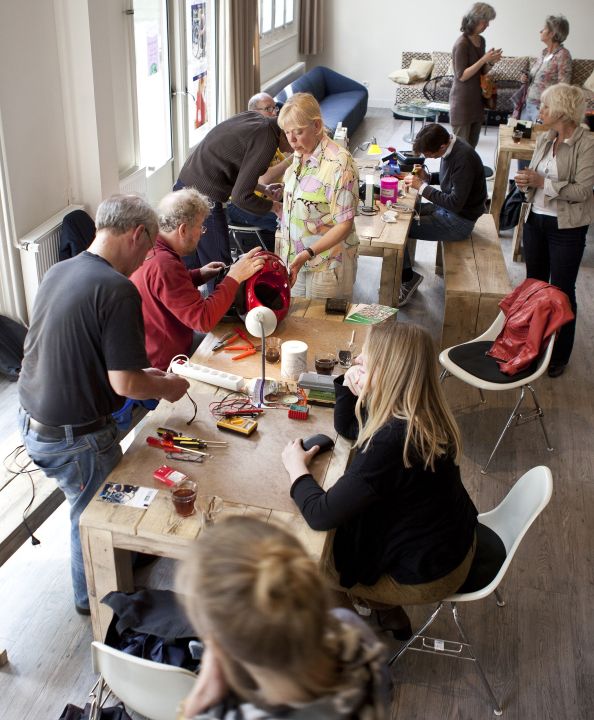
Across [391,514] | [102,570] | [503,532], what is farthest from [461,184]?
[102,570]

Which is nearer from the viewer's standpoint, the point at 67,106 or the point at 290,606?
the point at 290,606

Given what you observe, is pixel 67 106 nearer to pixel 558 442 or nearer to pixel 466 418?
pixel 466 418

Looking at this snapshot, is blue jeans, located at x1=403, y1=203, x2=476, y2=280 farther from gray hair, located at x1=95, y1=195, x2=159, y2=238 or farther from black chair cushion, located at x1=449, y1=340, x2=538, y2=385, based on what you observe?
gray hair, located at x1=95, y1=195, x2=159, y2=238

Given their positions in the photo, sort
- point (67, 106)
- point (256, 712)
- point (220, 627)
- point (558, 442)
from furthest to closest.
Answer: point (67, 106) → point (558, 442) → point (256, 712) → point (220, 627)

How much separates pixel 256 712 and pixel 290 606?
0.81ft

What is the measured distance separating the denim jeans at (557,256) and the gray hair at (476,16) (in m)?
3.55

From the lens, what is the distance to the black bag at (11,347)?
4430mm

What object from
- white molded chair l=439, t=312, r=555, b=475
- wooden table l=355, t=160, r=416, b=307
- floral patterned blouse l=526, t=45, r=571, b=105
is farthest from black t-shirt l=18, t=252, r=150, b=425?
floral patterned blouse l=526, t=45, r=571, b=105

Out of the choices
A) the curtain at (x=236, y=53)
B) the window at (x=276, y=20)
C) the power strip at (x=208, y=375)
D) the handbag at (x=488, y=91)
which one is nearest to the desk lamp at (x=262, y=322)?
the power strip at (x=208, y=375)

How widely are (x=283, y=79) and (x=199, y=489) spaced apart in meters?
8.67

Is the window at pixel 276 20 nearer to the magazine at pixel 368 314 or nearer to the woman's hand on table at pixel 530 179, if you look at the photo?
the woman's hand on table at pixel 530 179

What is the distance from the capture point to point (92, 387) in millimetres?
2479

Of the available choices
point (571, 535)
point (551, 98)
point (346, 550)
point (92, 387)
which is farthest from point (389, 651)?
point (551, 98)

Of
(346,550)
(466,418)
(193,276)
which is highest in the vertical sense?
(193,276)
